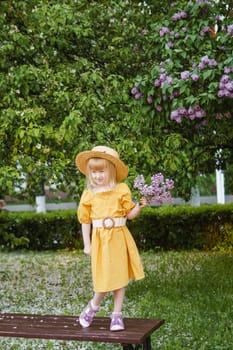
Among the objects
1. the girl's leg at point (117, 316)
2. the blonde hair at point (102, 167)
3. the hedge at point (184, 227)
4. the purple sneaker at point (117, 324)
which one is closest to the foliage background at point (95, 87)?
the blonde hair at point (102, 167)

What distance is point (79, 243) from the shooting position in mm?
14562

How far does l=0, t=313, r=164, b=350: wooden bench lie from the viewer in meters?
4.30

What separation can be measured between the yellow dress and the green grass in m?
1.73

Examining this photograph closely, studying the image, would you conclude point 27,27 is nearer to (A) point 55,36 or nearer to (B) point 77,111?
(A) point 55,36

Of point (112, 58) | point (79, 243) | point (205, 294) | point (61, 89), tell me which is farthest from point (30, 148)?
point (79, 243)

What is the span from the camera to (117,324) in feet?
14.6

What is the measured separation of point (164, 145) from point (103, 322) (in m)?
2.64

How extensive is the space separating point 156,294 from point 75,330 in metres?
4.17

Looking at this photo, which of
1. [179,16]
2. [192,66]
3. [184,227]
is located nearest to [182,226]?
[184,227]

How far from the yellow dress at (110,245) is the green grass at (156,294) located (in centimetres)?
173

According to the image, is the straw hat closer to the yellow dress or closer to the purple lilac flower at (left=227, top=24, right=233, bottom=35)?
the yellow dress

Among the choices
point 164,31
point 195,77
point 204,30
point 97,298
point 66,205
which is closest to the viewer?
point 97,298

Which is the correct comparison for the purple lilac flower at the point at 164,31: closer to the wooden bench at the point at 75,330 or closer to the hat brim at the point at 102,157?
the hat brim at the point at 102,157

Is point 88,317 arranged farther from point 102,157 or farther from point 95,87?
point 95,87
